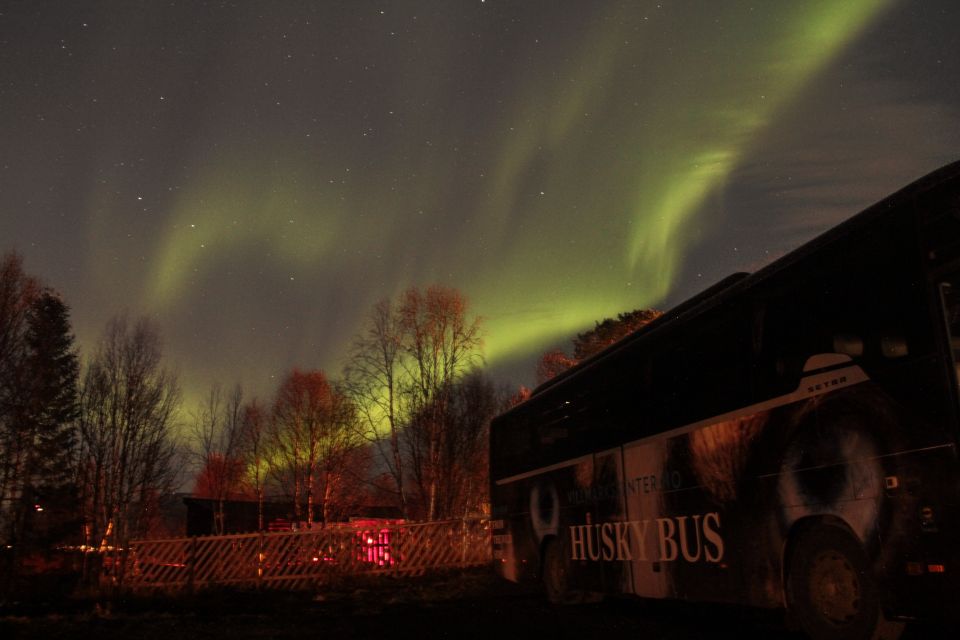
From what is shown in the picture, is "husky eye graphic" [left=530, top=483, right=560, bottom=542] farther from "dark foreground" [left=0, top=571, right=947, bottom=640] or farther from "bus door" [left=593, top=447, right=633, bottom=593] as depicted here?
"bus door" [left=593, top=447, right=633, bottom=593]

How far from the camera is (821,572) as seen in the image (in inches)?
295

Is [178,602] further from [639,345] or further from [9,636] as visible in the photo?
[639,345]

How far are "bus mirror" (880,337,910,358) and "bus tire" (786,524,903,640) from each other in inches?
70.6

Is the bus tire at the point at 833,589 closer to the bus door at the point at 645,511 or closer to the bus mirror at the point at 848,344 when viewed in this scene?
the bus mirror at the point at 848,344

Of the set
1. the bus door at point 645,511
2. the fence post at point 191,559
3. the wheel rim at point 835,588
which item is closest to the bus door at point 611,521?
the bus door at point 645,511

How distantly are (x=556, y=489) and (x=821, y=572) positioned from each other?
7.33 meters

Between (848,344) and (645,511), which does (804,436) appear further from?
(645,511)

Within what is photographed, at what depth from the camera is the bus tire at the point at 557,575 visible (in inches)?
563

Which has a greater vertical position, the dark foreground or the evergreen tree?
the evergreen tree

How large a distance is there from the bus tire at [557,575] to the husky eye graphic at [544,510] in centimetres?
28

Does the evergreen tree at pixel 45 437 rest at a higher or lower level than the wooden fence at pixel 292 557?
higher

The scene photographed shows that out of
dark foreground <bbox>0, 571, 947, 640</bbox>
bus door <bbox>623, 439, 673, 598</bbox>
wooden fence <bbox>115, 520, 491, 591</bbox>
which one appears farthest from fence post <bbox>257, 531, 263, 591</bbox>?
bus door <bbox>623, 439, 673, 598</bbox>

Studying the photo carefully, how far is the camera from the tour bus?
6078 millimetres

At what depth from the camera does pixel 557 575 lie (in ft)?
48.0
